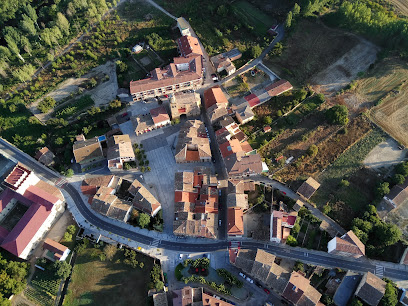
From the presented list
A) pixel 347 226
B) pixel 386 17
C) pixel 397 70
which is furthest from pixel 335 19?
pixel 347 226

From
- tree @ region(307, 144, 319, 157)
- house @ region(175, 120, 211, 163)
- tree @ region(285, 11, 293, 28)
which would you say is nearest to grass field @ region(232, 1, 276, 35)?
tree @ region(285, 11, 293, 28)

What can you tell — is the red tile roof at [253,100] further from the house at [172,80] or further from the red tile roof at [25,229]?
the red tile roof at [25,229]

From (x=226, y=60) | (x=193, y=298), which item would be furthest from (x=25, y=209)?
(x=226, y=60)

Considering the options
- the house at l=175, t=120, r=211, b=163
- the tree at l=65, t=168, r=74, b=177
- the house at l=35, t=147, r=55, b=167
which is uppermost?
the house at l=175, t=120, r=211, b=163

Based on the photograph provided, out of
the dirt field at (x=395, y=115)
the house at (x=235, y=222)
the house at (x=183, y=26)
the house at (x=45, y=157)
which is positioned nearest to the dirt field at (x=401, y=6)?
the dirt field at (x=395, y=115)

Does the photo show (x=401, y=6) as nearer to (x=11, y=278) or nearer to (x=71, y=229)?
(x=71, y=229)

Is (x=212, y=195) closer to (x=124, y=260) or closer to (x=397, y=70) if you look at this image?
(x=124, y=260)

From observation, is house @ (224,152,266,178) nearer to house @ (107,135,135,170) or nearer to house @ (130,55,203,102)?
house @ (107,135,135,170)
